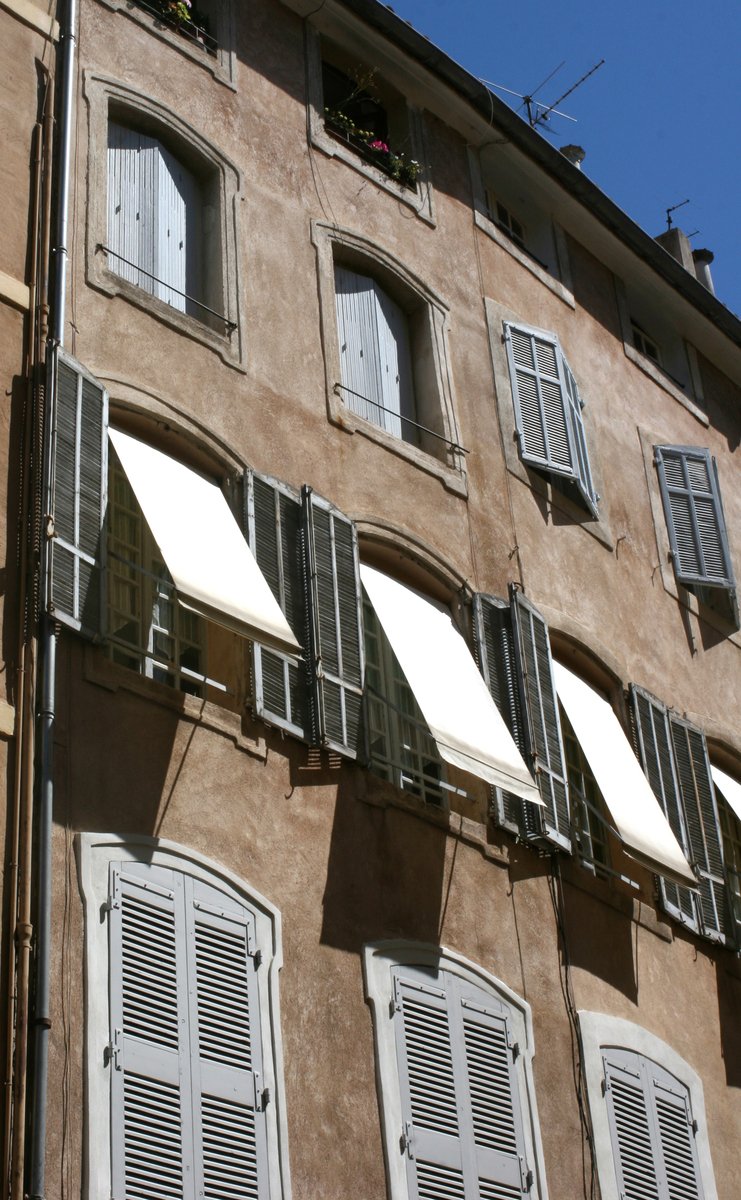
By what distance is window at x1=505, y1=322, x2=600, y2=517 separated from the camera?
58.1 ft

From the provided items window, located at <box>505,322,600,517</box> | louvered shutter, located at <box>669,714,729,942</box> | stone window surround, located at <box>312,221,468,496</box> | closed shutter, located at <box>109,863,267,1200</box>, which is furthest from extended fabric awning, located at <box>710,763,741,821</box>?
closed shutter, located at <box>109,863,267,1200</box>

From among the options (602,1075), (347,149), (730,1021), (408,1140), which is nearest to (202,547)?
(408,1140)

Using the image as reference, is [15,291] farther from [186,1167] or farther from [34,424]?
[186,1167]

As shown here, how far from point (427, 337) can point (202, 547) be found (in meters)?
5.20

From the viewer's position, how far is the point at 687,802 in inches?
672

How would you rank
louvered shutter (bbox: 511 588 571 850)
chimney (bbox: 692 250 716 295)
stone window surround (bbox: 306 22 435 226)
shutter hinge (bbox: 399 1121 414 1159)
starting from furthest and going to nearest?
chimney (bbox: 692 250 716 295)
stone window surround (bbox: 306 22 435 226)
louvered shutter (bbox: 511 588 571 850)
shutter hinge (bbox: 399 1121 414 1159)

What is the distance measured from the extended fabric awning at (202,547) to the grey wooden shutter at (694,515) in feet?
23.3

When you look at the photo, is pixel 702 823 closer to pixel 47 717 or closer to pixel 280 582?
pixel 280 582

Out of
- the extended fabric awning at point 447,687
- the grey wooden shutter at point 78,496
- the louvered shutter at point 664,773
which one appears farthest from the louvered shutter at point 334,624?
the louvered shutter at point 664,773

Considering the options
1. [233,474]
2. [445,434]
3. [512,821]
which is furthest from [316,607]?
[445,434]

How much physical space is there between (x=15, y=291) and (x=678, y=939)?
7.45 m

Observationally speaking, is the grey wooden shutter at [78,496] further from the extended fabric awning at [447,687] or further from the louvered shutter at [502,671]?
the louvered shutter at [502,671]

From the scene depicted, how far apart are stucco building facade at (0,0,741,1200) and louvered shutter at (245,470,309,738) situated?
1.2 inches

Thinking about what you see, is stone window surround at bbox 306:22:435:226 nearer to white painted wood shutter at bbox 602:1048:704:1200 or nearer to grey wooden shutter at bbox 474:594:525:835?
grey wooden shutter at bbox 474:594:525:835
